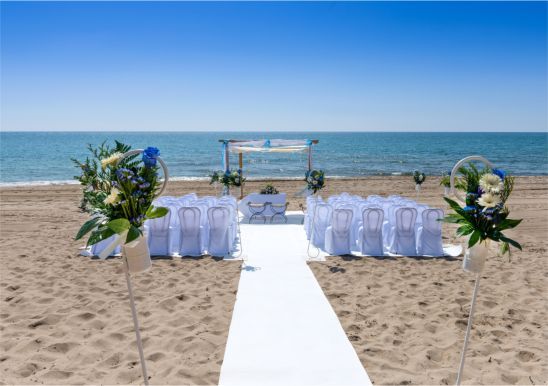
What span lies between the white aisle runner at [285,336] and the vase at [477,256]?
1.52m

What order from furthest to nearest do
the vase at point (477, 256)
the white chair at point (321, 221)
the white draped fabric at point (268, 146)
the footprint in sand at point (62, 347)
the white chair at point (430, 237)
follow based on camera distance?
the white draped fabric at point (268, 146) → the white chair at point (321, 221) → the white chair at point (430, 237) → the footprint in sand at point (62, 347) → the vase at point (477, 256)

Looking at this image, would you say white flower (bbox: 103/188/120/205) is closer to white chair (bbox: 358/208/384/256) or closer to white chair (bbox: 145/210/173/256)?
white chair (bbox: 145/210/173/256)

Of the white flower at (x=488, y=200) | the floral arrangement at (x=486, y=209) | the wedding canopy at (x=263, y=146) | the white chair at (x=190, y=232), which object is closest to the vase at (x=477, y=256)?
the floral arrangement at (x=486, y=209)

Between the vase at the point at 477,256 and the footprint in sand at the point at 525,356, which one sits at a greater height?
the vase at the point at 477,256

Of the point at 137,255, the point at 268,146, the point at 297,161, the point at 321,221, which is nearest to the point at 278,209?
the point at 268,146

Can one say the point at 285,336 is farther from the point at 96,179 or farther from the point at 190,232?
the point at 190,232

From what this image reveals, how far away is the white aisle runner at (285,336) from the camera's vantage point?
3623 millimetres

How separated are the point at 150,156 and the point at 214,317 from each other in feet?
9.92

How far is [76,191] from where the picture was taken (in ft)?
67.8

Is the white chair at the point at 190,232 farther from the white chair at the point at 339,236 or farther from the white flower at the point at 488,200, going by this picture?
the white flower at the point at 488,200

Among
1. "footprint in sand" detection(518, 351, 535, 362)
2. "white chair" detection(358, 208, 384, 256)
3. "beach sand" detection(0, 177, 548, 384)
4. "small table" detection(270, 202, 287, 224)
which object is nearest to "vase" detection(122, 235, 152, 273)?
"beach sand" detection(0, 177, 548, 384)

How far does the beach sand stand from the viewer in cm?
377

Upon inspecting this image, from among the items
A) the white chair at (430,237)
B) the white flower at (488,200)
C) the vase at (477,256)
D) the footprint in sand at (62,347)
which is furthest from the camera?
the white chair at (430,237)

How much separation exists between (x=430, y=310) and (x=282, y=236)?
4930mm
